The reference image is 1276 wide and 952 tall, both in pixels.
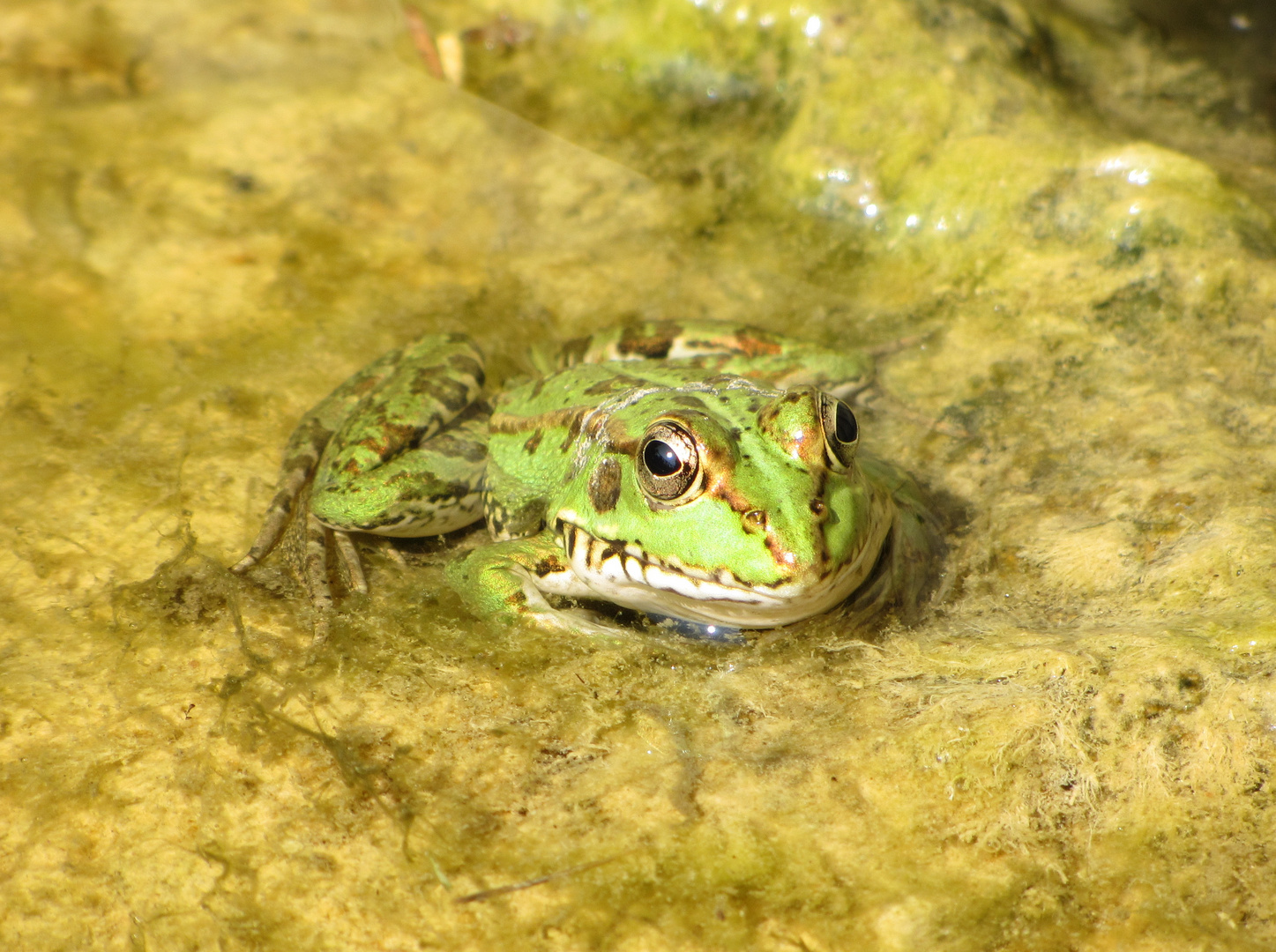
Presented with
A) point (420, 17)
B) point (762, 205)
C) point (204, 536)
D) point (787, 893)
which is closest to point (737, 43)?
point (762, 205)

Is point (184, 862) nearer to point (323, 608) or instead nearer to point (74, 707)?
point (74, 707)

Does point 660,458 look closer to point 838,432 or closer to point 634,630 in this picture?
point 838,432

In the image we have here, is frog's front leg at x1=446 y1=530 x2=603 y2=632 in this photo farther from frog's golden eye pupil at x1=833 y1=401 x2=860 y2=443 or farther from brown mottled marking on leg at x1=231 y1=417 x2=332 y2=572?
frog's golden eye pupil at x1=833 y1=401 x2=860 y2=443

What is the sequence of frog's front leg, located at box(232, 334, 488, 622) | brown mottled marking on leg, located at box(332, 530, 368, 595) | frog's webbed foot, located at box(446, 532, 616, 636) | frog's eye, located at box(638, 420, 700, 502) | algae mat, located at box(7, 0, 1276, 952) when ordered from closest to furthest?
1. algae mat, located at box(7, 0, 1276, 952)
2. frog's eye, located at box(638, 420, 700, 502)
3. frog's webbed foot, located at box(446, 532, 616, 636)
4. brown mottled marking on leg, located at box(332, 530, 368, 595)
5. frog's front leg, located at box(232, 334, 488, 622)

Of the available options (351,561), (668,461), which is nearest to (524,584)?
(351,561)

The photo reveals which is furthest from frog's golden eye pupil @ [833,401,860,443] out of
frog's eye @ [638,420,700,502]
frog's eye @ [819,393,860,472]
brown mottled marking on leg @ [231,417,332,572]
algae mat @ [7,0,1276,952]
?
brown mottled marking on leg @ [231,417,332,572]

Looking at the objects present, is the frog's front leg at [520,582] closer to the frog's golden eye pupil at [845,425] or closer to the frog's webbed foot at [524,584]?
the frog's webbed foot at [524,584]

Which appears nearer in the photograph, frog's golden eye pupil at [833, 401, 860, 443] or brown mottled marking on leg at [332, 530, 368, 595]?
frog's golden eye pupil at [833, 401, 860, 443]

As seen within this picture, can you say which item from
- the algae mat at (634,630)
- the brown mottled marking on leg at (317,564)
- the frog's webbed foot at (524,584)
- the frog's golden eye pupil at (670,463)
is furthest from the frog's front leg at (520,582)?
the frog's golden eye pupil at (670,463)
